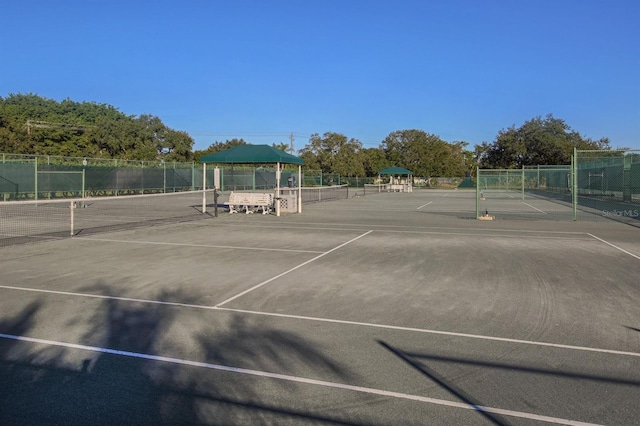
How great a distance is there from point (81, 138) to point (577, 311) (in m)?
75.6

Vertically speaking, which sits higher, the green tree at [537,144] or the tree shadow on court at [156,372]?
the green tree at [537,144]

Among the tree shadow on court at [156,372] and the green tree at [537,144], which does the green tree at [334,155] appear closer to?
the green tree at [537,144]

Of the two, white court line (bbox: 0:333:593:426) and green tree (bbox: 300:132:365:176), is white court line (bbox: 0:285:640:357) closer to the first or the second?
white court line (bbox: 0:333:593:426)

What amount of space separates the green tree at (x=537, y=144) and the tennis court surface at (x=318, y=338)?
70849 mm

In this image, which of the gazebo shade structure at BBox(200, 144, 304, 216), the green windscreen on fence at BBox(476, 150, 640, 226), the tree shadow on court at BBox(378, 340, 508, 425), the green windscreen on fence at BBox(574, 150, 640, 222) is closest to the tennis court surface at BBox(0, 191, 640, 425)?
the tree shadow on court at BBox(378, 340, 508, 425)

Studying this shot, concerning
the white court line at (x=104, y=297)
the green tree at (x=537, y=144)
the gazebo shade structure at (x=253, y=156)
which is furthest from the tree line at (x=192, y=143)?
the white court line at (x=104, y=297)

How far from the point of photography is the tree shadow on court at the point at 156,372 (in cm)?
401

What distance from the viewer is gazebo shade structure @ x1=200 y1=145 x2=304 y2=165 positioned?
950 inches

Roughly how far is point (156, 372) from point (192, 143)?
81.2 m

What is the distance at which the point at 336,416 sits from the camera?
13.1ft

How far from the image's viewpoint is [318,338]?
5879 mm

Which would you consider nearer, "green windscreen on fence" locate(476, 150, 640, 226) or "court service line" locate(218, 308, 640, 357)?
"court service line" locate(218, 308, 640, 357)

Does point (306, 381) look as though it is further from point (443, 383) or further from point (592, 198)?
point (592, 198)

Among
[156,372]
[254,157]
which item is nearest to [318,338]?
[156,372]
